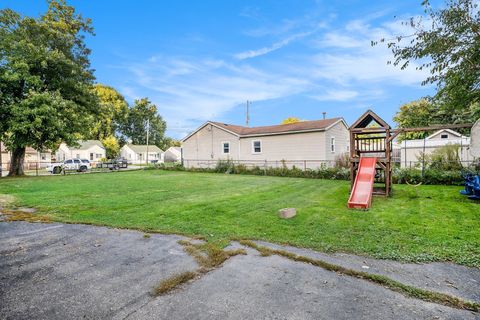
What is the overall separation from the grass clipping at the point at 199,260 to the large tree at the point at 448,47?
1005cm

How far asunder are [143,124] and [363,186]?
5612 cm

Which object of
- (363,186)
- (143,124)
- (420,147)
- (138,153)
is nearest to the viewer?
(363,186)

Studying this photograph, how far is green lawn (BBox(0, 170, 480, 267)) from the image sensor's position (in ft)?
14.5

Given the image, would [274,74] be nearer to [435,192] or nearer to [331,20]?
[331,20]

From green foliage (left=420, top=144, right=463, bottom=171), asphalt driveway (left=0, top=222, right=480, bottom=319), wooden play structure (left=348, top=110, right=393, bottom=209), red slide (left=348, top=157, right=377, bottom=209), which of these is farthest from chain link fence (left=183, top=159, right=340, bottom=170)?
asphalt driveway (left=0, top=222, right=480, bottom=319)

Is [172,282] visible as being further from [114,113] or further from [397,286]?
[114,113]

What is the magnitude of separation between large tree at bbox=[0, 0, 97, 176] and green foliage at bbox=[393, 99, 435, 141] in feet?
105

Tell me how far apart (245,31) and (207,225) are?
16594 millimetres

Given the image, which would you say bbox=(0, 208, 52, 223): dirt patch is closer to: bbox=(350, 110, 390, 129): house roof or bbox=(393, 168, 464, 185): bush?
bbox=(350, 110, 390, 129): house roof

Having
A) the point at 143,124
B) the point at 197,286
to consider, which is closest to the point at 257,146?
the point at 197,286

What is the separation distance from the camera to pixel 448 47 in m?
8.98

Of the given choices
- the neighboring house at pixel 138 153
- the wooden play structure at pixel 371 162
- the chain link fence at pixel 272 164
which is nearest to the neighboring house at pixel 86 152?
the neighboring house at pixel 138 153

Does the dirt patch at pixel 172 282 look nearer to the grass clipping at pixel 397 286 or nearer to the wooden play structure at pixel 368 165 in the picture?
the grass clipping at pixel 397 286

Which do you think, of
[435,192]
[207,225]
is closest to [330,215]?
[207,225]
